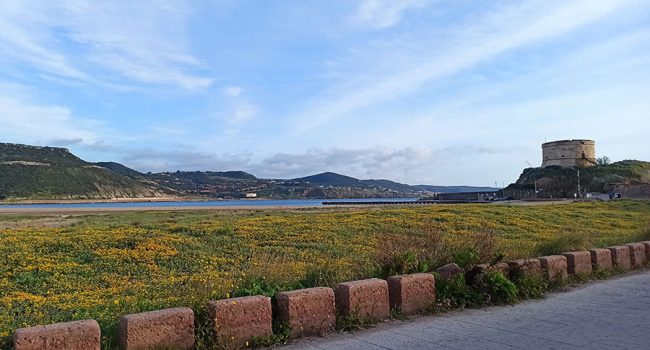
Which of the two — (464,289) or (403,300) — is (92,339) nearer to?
(403,300)

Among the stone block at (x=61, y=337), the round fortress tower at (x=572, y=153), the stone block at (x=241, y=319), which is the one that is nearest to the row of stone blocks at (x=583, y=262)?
the stone block at (x=241, y=319)

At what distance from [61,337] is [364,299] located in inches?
128

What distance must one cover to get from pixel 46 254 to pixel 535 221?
20687 millimetres

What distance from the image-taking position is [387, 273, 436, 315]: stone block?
670 centimetres

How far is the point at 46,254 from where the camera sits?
13312mm

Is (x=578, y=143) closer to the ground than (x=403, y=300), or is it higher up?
higher up

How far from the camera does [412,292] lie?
22.3ft

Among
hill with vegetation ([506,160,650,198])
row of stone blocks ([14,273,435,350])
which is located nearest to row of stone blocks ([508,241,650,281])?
row of stone blocks ([14,273,435,350])

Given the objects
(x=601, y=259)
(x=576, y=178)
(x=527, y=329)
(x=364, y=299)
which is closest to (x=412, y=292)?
(x=364, y=299)

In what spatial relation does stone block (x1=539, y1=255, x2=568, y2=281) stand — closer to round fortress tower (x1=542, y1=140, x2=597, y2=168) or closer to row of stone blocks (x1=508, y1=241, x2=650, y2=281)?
row of stone blocks (x1=508, y1=241, x2=650, y2=281)

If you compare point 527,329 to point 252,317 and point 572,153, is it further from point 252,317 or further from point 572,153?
point 572,153

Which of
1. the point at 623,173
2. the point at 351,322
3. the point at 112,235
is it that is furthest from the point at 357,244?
the point at 623,173

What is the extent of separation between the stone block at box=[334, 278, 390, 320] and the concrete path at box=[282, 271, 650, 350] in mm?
196

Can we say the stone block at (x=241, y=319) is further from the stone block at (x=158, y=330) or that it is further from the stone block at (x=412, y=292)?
the stone block at (x=412, y=292)
